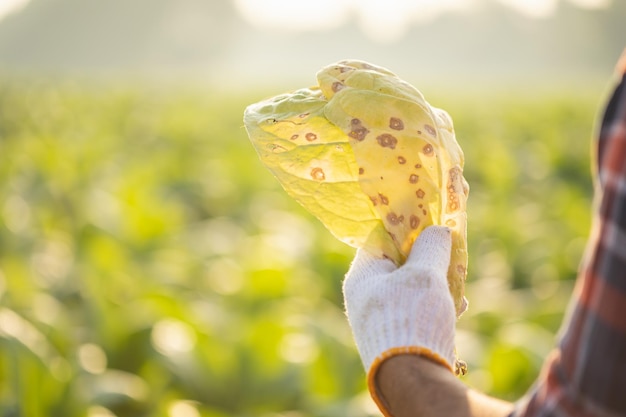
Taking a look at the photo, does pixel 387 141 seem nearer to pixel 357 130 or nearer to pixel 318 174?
pixel 357 130

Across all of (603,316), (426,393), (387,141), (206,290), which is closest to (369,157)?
(387,141)

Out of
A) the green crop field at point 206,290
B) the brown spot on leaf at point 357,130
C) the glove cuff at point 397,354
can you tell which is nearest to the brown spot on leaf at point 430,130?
the brown spot on leaf at point 357,130

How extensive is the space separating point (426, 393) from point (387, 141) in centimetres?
50

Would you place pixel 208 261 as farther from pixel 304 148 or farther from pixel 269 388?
pixel 304 148

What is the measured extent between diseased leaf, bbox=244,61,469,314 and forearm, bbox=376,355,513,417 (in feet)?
0.98

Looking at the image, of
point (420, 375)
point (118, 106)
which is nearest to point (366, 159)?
point (420, 375)

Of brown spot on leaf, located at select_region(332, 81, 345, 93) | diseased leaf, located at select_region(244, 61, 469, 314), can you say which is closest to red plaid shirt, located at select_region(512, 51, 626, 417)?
diseased leaf, located at select_region(244, 61, 469, 314)

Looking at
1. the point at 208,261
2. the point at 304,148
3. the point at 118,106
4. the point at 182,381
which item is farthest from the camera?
the point at 118,106

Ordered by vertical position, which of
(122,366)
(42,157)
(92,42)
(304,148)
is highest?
(304,148)

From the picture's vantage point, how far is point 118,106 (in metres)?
19.1

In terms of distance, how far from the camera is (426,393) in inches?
43.2

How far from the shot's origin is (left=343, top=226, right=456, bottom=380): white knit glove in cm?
116

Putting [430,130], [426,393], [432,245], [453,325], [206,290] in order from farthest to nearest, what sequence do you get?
[206,290] → [430,130] → [432,245] → [453,325] → [426,393]

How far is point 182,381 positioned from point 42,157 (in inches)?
208
